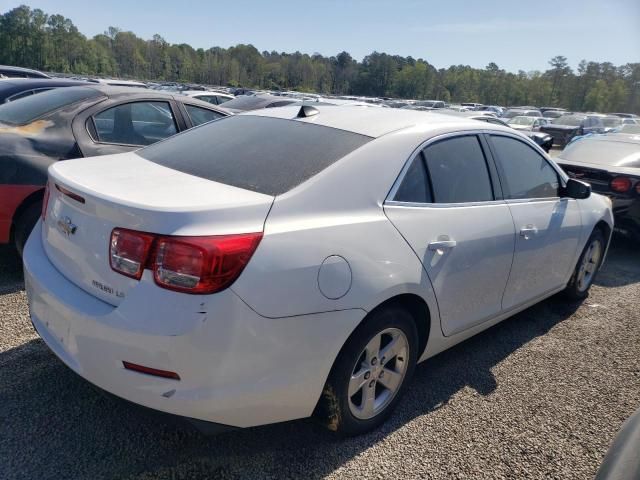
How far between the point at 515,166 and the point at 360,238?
5.88 ft

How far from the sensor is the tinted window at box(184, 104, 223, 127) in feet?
17.8

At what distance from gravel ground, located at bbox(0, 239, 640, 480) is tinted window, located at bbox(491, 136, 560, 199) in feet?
3.80

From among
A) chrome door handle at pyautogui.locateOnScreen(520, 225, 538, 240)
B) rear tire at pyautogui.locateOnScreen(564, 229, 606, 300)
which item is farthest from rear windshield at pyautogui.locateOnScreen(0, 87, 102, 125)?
rear tire at pyautogui.locateOnScreen(564, 229, 606, 300)

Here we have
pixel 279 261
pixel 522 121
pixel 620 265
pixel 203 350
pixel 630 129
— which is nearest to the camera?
pixel 203 350

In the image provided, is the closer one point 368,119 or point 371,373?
point 371,373

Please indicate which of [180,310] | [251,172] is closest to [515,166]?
[251,172]

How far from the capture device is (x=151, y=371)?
1941 mm

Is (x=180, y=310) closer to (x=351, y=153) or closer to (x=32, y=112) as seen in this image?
(x=351, y=153)

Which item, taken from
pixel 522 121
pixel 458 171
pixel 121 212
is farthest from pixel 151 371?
pixel 522 121

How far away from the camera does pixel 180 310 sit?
1.89m

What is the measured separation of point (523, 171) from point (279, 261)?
2345mm

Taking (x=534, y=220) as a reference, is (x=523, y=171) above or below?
above

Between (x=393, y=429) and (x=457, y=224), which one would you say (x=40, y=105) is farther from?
(x=393, y=429)

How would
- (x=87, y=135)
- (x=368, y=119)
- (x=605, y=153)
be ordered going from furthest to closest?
(x=605, y=153), (x=87, y=135), (x=368, y=119)
